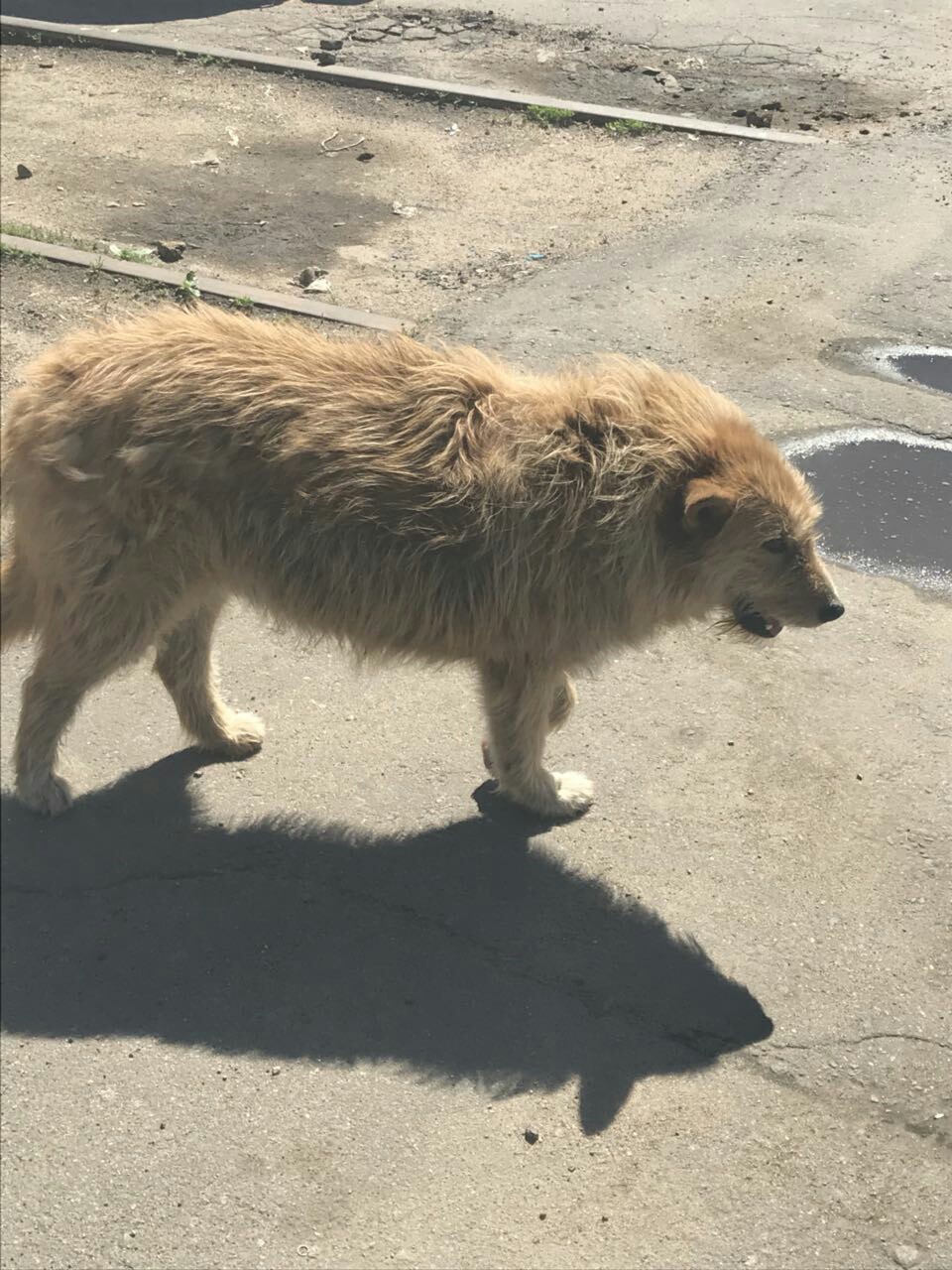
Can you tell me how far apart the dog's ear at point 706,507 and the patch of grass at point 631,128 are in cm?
627

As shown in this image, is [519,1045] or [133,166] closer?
[519,1045]

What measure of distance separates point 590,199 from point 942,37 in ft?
11.4

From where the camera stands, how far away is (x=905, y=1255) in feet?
11.7

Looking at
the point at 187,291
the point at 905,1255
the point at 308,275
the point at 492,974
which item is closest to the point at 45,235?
the point at 187,291

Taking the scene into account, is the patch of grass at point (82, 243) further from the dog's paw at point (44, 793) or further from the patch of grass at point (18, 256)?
the dog's paw at point (44, 793)

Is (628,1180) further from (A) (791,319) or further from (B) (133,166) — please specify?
(B) (133,166)

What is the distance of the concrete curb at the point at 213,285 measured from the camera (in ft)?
24.3

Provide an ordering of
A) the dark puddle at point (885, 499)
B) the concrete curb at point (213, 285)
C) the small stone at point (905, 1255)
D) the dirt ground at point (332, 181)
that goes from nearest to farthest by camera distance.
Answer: the small stone at point (905, 1255) < the dark puddle at point (885, 499) < the concrete curb at point (213, 285) < the dirt ground at point (332, 181)

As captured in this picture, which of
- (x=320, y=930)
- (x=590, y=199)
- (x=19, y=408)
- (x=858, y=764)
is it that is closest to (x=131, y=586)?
(x=19, y=408)

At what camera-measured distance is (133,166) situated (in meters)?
9.47

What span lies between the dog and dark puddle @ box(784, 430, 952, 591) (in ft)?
5.54

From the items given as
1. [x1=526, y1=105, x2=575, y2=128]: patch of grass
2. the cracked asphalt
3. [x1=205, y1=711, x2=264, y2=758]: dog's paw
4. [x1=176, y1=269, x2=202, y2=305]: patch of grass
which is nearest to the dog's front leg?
the cracked asphalt

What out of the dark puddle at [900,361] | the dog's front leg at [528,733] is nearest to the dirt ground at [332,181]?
the dark puddle at [900,361]

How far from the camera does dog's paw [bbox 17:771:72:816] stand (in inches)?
193
